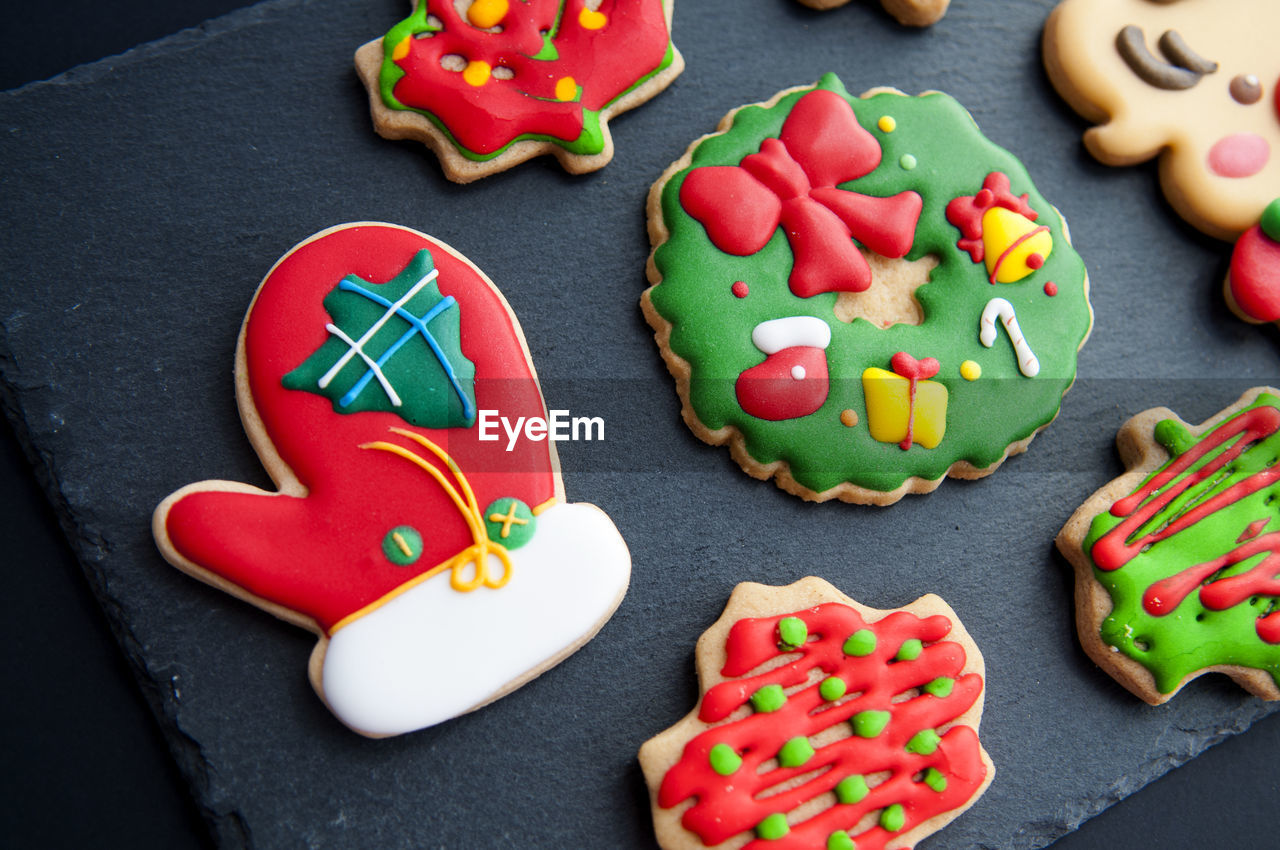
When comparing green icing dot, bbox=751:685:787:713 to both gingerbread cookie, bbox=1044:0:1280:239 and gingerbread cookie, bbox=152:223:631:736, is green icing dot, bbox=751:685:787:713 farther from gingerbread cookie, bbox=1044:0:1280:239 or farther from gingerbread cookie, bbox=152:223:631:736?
gingerbread cookie, bbox=1044:0:1280:239

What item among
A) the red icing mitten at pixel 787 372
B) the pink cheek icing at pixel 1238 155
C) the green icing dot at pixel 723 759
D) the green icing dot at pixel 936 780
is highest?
the pink cheek icing at pixel 1238 155

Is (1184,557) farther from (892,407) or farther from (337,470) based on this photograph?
(337,470)

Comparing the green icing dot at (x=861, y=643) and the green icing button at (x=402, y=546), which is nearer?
→ the green icing button at (x=402, y=546)

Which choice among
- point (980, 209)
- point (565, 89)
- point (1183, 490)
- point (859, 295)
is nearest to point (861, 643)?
point (859, 295)

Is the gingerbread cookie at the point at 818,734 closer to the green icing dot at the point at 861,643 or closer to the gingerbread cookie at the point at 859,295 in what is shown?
the green icing dot at the point at 861,643

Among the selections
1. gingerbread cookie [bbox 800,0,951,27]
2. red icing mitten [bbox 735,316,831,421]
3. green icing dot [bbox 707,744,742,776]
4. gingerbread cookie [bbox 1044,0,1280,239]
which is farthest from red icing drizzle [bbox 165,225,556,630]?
gingerbread cookie [bbox 1044,0,1280,239]

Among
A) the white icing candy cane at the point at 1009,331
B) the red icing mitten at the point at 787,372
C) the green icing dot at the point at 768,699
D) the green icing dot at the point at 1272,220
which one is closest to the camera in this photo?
the green icing dot at the point at 768,699

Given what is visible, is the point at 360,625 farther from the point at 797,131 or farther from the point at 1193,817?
the point at 1193,817

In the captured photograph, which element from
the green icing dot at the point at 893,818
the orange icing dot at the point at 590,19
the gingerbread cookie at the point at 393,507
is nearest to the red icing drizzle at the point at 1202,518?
the green icing dot at the point at 893,818
